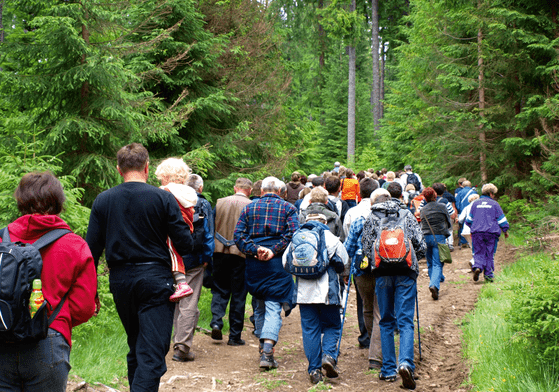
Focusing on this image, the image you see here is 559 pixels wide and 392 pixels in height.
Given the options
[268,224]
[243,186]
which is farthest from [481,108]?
[268,224]

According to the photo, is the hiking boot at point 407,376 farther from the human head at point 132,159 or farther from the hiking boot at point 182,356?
the human head at point 132,159

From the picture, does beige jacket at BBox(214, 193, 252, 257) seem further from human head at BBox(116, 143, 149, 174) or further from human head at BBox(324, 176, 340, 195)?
human head at BBox(116, 143, 149, 174)

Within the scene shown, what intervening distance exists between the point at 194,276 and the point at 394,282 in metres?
2.73

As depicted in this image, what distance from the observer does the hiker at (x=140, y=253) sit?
4.08 meters

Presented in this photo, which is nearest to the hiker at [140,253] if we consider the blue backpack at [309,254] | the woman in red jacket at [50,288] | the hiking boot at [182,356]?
the woman in red jacket at [50,288]

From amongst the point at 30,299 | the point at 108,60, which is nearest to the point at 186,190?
the point at 30,299

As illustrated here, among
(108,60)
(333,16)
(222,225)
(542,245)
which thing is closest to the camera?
(222,225)

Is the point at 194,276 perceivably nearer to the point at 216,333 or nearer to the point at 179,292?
the point at 216,333

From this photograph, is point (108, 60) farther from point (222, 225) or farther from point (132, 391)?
point (132, 391)

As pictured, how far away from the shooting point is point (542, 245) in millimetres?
11734

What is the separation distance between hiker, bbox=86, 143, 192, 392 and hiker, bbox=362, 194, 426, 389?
8.79ft

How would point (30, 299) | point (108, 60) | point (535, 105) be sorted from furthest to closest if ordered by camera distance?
point (535, 105)
point (108, 60)
point (30, 299)

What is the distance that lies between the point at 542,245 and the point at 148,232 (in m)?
10.4

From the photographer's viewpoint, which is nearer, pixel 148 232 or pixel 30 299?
pixel 30 299
